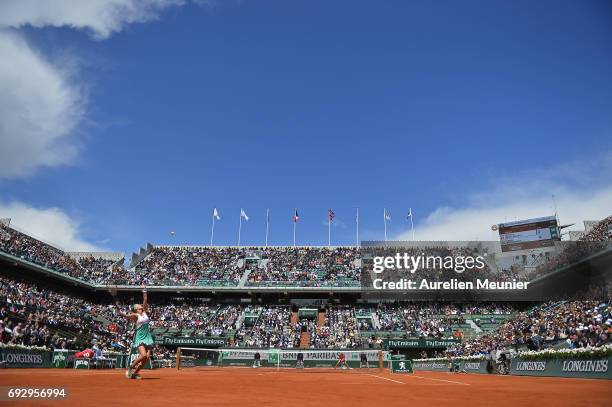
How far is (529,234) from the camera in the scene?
220ft

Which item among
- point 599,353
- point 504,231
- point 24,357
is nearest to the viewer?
point 599,353

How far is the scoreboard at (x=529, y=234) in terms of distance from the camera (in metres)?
64.9

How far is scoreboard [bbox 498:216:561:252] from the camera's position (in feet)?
213

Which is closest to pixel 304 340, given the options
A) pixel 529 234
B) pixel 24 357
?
pixel 24 357

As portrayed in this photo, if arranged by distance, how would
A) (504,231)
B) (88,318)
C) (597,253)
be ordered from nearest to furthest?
(597,253)
(88,318)
(504,231)

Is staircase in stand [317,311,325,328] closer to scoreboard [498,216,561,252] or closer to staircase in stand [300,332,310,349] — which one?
staircase in stand [300,332,310,349]

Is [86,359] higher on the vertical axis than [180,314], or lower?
lower

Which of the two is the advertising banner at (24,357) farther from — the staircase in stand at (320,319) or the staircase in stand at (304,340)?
the staircase in stand at (320,319)

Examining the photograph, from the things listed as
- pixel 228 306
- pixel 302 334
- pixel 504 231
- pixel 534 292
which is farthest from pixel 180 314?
pixel 504 231

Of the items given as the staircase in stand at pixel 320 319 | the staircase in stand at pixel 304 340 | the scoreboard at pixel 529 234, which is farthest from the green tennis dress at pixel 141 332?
the scoreboard at pixel 529 234

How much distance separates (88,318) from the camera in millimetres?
50188

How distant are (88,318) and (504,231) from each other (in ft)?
189

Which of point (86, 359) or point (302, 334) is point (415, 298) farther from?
point (86, 359)

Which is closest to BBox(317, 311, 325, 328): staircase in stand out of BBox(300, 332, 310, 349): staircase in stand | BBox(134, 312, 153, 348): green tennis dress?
BBox(300, 332, 310, 349): staircase in stand
